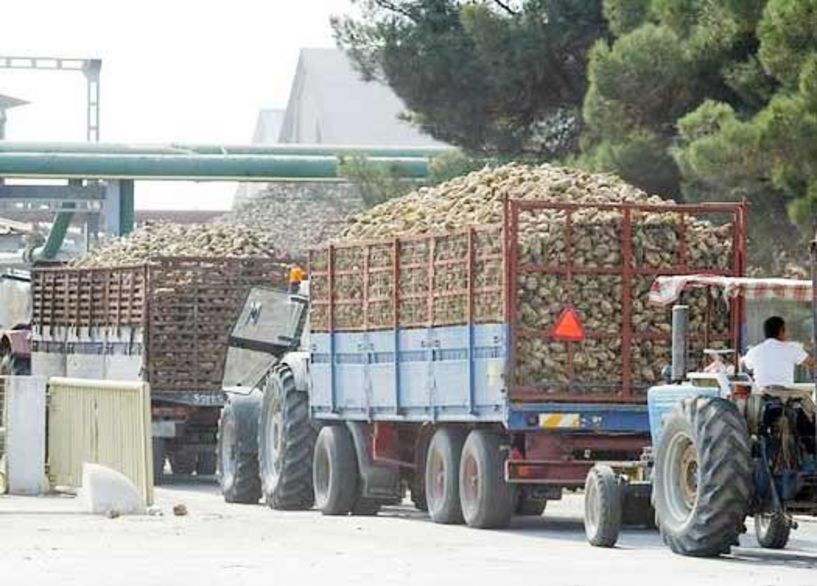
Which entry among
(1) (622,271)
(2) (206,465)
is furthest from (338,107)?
(1) (622,271)

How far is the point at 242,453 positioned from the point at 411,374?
484cm

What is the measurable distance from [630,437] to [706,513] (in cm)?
409

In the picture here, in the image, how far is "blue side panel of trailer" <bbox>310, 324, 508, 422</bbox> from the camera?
73.3 ft

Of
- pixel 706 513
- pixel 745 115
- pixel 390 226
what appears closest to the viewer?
pixel 706 513

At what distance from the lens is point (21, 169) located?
2470 inches

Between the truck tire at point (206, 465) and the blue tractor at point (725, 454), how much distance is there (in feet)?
51.9

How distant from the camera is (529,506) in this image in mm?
25844

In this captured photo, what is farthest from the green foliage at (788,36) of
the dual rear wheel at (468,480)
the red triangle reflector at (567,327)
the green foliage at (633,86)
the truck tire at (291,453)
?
the red triangle reflector at (567,327)

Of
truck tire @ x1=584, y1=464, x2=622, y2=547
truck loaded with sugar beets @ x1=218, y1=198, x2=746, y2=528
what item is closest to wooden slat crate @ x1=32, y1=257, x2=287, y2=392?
truck loaded with sugar beets @ x1=218, y1=198, x2=746, y2=528

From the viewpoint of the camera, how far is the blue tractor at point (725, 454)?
1834 cm

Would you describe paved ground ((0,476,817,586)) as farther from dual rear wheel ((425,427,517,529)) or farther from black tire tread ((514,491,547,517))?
black tire tread ((514,491,547,517))

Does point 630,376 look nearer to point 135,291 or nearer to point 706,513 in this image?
point 706,513

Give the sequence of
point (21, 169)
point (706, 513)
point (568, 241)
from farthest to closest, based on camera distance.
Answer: point (21, 169) < point (568, 241) < point (706, 513)

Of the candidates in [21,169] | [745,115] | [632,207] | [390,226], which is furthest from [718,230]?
[21,169]
